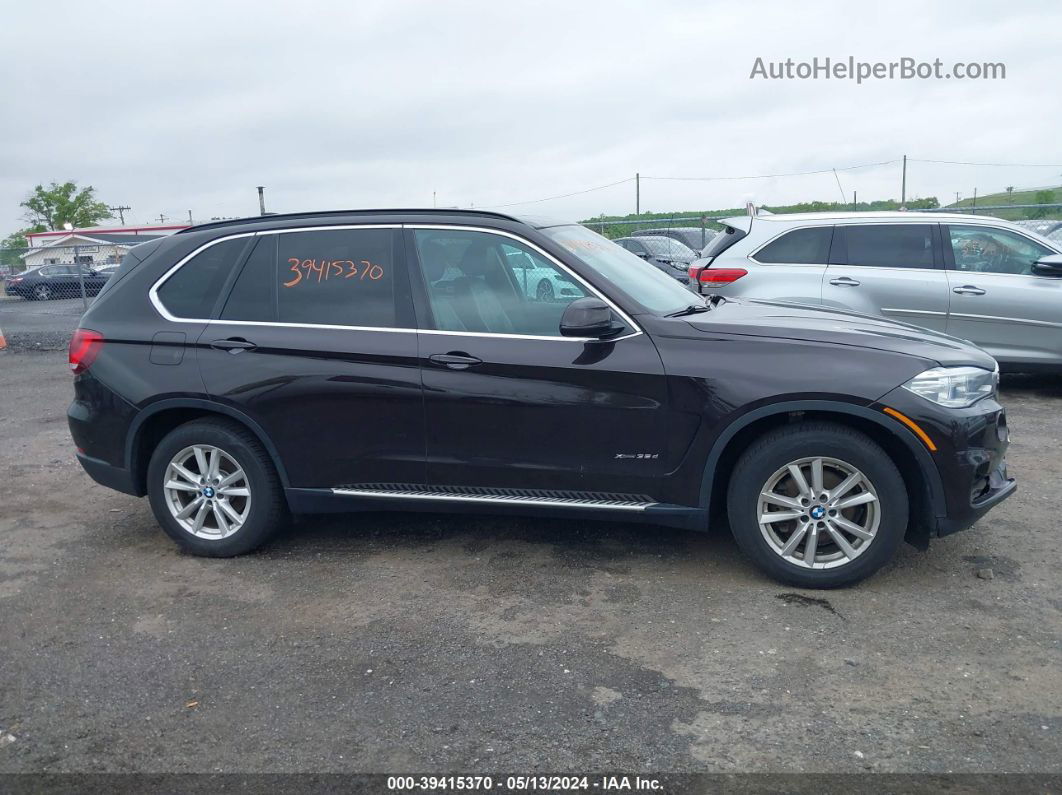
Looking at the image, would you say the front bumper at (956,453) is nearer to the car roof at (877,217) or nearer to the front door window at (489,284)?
the front door window at (489,284)

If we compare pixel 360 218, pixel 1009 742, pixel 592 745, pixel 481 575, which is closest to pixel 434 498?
pixel 481 575

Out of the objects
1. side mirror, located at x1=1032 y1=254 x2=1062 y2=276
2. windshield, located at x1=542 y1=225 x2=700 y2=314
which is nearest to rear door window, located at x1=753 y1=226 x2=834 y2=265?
side mirror, located at x1=1032 y1=254 x2=1062 y2=276

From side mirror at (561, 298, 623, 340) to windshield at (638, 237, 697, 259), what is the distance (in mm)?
16440

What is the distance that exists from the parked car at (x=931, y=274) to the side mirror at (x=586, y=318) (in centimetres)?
467

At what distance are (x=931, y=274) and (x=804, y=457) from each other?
5123mm

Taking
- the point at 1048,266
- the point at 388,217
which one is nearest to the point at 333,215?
the point at 388,217

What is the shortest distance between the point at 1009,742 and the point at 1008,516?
8.28 ft

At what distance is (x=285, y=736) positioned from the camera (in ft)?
10.9

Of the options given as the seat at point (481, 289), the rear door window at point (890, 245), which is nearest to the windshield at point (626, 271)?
the seat at point (481, 289)

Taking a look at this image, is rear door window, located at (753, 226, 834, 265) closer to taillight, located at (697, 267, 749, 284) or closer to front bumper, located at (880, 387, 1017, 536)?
taillight, located at (697, 267, 749, 284)

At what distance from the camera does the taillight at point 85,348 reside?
5148 millimetres

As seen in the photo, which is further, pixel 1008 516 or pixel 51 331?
pixel 51 331

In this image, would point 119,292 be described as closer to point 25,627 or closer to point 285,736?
point 25,627

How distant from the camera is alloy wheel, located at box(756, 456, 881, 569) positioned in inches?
167
